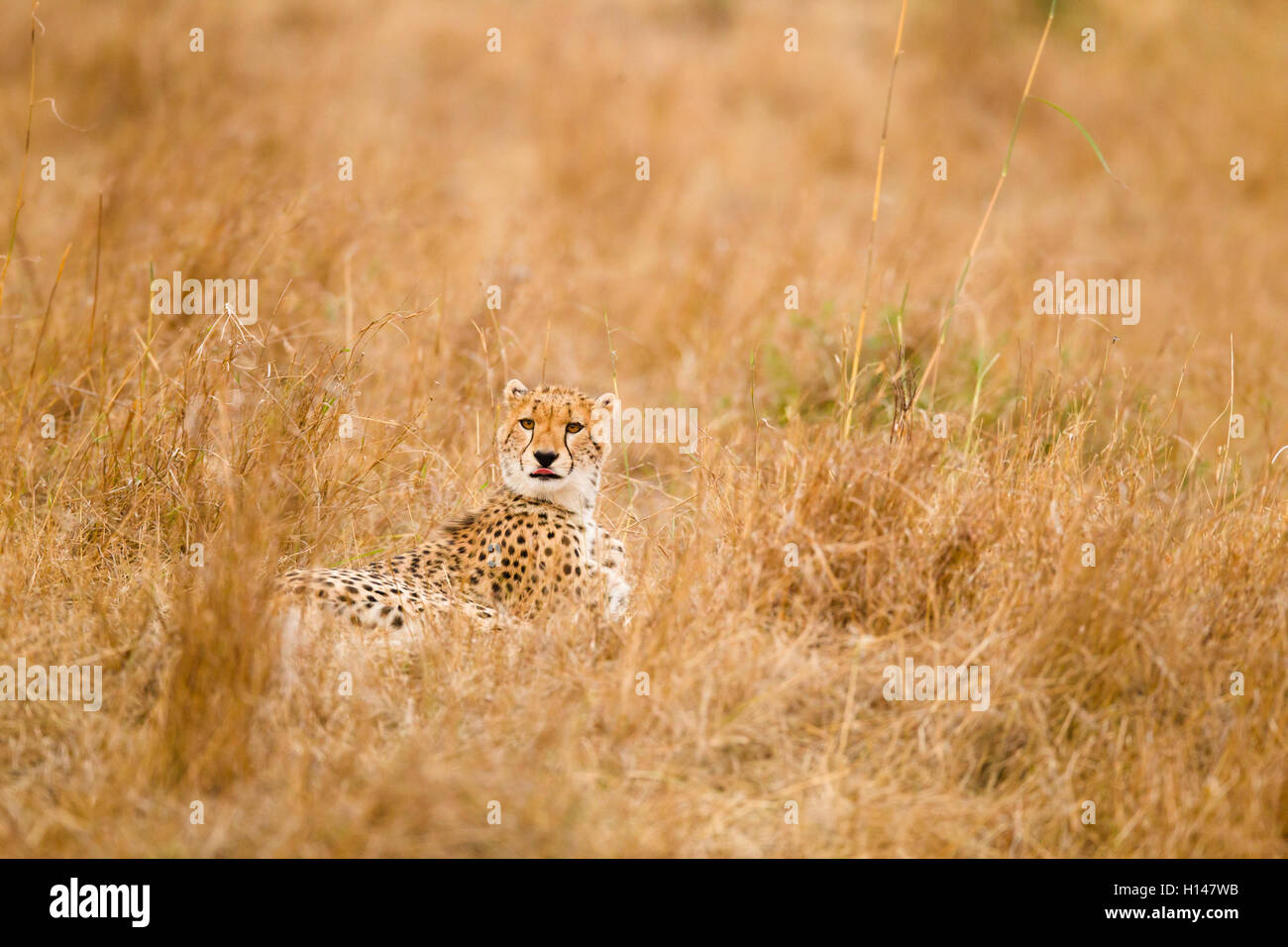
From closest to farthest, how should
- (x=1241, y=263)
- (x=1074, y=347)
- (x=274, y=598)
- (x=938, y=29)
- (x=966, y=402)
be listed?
1. (x=274, y=598)
2. (x=966, y=402)
3. (x=1074, y=347)
4. (x=1241, y=263)
5. (x=938, y=29)

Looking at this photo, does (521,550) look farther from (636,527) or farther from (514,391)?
(514,391)

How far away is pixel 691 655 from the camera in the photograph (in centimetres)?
272

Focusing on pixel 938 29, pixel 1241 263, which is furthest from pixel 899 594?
pixel 938 29

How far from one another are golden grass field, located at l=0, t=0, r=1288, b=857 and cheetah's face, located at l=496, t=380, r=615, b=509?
0.19 meters

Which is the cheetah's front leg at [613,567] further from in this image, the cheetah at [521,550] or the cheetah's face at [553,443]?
the cheetah's face at [553,443]

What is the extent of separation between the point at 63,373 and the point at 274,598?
6.27 feet

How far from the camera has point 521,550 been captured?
3.32 meters

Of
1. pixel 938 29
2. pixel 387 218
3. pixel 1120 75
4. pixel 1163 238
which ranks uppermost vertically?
pixel 938 29

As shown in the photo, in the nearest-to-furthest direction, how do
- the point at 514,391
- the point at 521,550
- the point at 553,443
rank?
1. the point at 521,550
2. the point at 553,443
3. the point at 514,391

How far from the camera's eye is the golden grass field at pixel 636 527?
239 cm

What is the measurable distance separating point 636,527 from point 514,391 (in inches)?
23.1

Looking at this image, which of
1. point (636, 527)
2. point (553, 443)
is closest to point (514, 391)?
point (553, 443)

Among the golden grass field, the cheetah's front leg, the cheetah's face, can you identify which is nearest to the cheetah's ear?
the cheetah's face

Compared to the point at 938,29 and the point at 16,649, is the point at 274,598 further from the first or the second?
the point at 938,29
